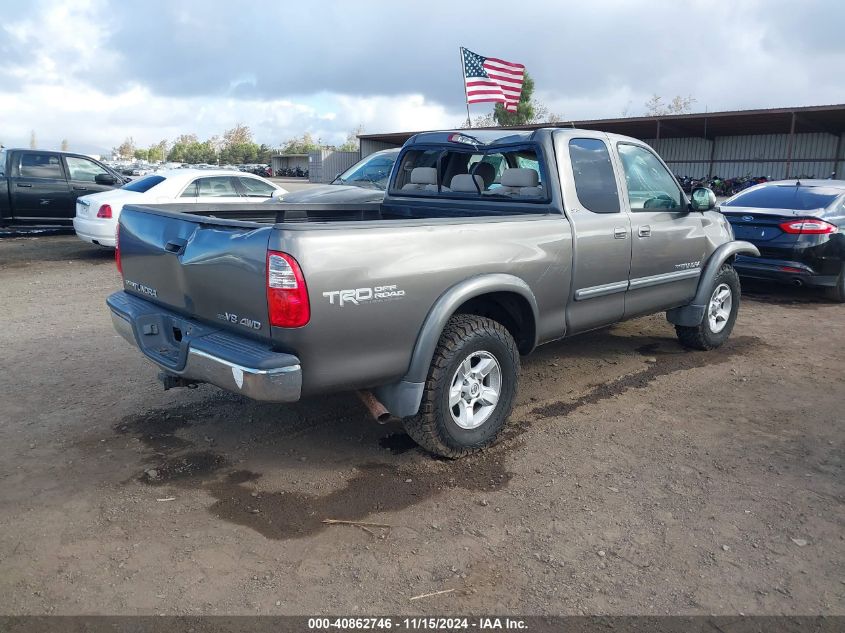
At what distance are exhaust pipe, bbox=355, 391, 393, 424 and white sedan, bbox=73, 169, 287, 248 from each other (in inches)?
281

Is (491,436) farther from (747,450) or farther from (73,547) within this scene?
(73,547)

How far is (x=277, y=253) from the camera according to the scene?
321 centimetres

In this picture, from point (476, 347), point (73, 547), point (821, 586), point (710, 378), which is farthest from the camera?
point (710, 378)

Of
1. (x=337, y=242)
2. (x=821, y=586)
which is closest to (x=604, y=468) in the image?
(x=821, y=586)

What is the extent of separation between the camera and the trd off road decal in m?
3.33

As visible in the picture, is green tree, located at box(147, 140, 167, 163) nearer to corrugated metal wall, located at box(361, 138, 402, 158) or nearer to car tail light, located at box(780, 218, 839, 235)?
corrugated metal wall, located at box(361, 138, 402, 158)

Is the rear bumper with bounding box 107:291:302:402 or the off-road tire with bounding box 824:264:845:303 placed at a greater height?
the rear bumper with bounding box 107:291:302:402

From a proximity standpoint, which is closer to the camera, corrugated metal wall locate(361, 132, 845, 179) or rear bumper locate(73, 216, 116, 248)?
rear bumper locate(73, 216, 116, 248)

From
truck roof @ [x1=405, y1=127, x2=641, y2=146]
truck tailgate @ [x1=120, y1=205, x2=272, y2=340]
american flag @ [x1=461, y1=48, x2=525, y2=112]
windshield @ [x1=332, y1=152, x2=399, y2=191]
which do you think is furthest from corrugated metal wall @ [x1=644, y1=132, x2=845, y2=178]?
truck tailgate @ [x1=120, y1=205, x2=272, y2=340]

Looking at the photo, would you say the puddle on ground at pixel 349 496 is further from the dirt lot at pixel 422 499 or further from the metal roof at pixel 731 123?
the metal roof at pixel 731 123

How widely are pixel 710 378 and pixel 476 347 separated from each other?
2742mm

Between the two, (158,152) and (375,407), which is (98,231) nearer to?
(375,407)

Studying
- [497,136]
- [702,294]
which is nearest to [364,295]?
[497,136]

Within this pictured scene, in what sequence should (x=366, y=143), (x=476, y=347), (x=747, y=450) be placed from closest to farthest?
(x=476, y=347) < (x=747, y=450) < (x=366, y=143)
